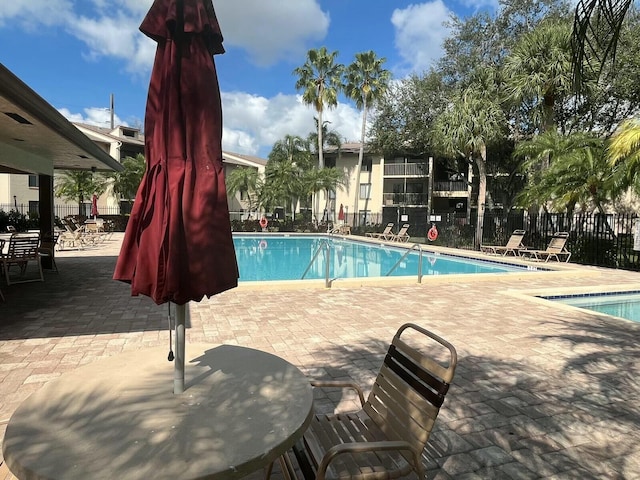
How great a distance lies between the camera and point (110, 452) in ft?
4.99

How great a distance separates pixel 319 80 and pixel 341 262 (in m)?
19.6

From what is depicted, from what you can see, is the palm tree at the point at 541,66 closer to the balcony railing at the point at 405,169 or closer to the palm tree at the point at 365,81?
the palm tree at the point at 365,81

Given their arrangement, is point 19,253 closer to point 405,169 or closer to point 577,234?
point 577,234

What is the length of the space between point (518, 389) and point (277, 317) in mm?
3430

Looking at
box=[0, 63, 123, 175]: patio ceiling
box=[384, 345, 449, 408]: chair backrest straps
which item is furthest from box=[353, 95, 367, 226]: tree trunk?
box=[384, 345, 449, 408]: chair backrest straps

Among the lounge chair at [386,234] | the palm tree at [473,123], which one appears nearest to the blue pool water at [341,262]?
the lounge chair at [386,234]

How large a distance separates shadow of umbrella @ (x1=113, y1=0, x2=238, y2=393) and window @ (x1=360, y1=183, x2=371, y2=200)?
109 ft

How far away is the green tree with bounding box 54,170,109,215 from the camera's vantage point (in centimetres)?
2911

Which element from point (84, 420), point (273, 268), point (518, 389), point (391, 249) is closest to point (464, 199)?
point (391, 249)

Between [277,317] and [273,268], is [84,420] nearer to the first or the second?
[277,317]

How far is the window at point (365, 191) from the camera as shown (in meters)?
34.8

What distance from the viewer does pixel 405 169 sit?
107ft

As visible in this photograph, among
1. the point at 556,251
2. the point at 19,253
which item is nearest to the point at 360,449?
the point at 19,253

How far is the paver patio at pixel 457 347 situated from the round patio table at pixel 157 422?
1.11ft
